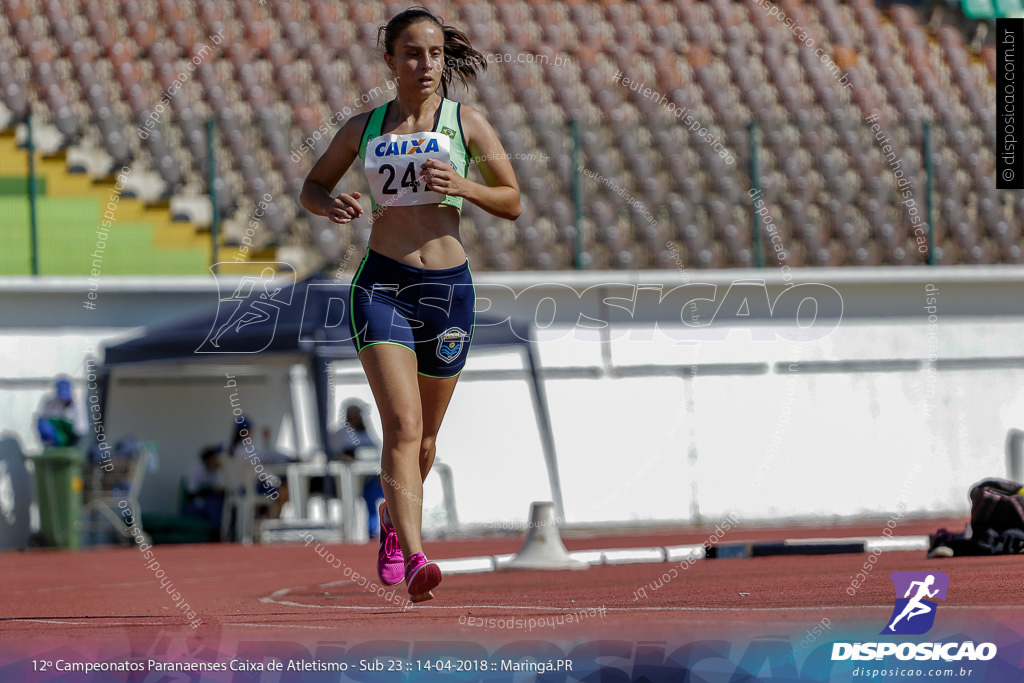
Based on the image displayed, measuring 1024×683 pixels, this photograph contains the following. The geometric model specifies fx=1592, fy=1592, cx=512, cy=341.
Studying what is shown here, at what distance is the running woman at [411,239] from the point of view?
17.6ft

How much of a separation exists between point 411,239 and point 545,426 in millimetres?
9796

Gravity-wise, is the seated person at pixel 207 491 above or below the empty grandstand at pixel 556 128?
below

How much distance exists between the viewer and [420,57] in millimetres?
5438

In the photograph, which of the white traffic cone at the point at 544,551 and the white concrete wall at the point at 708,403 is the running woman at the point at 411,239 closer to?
the white traffic cone at the point at 544,551

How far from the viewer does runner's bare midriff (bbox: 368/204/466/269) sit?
18.1 ft

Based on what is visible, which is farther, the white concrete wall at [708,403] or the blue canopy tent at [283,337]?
the white concrete wall at [708,403]

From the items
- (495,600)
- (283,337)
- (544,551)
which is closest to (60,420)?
(283,337)

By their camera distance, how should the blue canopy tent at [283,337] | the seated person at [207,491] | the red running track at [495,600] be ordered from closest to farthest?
the red running track at [495,600] < the blue canopy tent at [283,337] < the seated person at [207,491]

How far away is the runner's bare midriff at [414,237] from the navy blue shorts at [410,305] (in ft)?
0.09

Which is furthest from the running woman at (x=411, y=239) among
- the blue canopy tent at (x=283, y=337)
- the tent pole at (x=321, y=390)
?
the tent pole at (x=321, y=390)

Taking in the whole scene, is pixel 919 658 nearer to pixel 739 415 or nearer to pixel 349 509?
pixel 349 509

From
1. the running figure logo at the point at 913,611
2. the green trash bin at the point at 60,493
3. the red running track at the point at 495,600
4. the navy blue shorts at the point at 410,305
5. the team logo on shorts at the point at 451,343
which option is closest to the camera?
the running figure logo at the point at 913,611

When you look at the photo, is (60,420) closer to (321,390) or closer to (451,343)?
(321,390)

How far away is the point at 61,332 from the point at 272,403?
2197 millimetres
